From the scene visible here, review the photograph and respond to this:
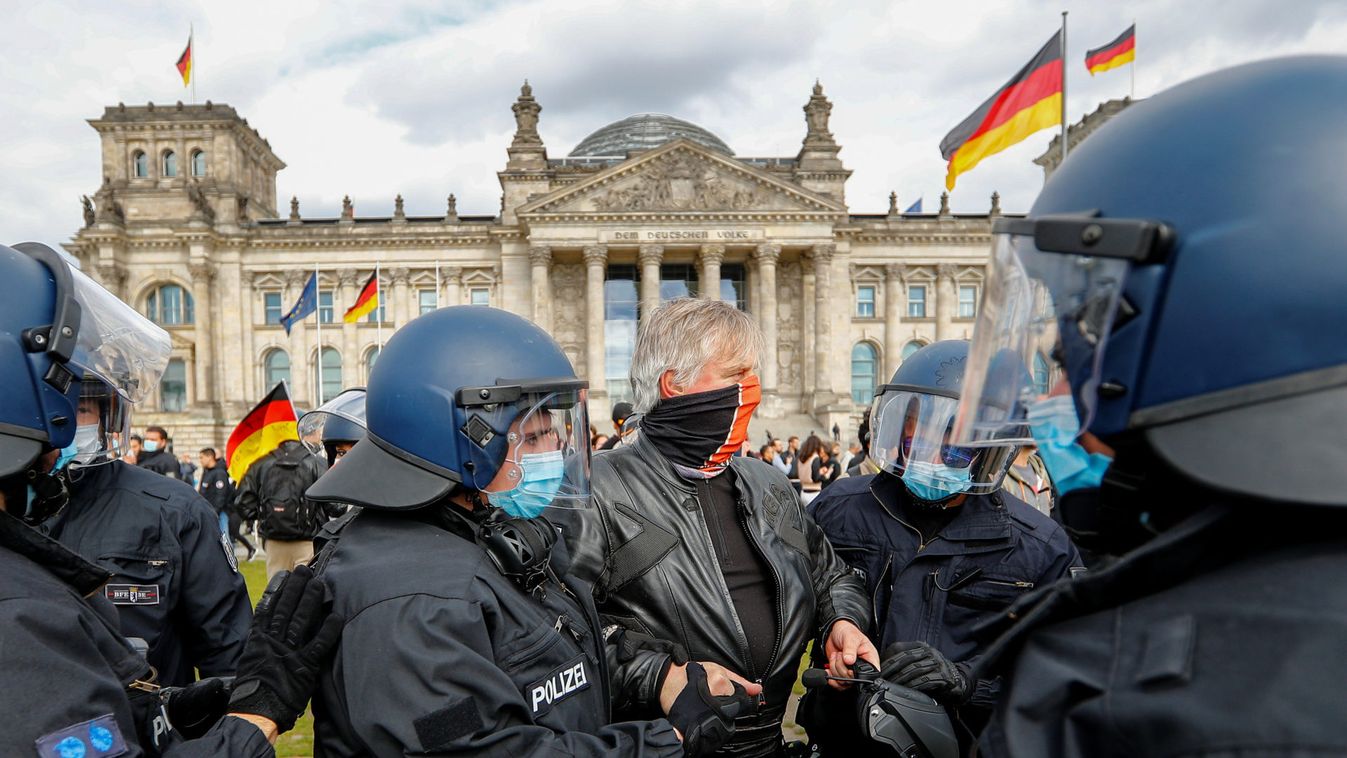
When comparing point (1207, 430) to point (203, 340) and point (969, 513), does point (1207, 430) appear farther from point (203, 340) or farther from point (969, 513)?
point (203, 340)

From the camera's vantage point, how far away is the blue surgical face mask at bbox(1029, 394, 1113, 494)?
4.16 feet

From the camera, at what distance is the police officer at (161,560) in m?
3.01

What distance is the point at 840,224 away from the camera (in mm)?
39281

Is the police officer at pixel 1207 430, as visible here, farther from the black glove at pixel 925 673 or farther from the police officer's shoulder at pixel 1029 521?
the police officer's shoulder at pixel 1029 521

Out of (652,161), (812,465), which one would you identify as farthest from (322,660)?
(652,161)

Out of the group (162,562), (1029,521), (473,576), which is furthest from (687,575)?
(162,562)

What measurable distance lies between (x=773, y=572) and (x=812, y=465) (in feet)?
35.7

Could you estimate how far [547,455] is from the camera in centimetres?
223

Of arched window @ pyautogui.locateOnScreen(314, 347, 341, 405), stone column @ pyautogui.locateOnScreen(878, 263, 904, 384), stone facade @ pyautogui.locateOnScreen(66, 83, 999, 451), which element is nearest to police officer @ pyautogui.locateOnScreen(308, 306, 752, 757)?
stone facade @ pyautogui.locateOnScreen(66, 83, 999, 451)

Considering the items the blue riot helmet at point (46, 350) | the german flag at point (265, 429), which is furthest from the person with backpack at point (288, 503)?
the blue riot helmet at point (46, 350)

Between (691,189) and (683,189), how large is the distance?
380 millimetres

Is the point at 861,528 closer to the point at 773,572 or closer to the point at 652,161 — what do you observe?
the point at 773,572

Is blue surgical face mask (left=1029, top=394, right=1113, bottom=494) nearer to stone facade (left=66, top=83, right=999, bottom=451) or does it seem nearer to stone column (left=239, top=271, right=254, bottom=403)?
stone facade (left=66, top=83, right=999, bottom=451)

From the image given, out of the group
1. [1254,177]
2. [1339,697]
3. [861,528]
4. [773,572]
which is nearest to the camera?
[1339,697]
